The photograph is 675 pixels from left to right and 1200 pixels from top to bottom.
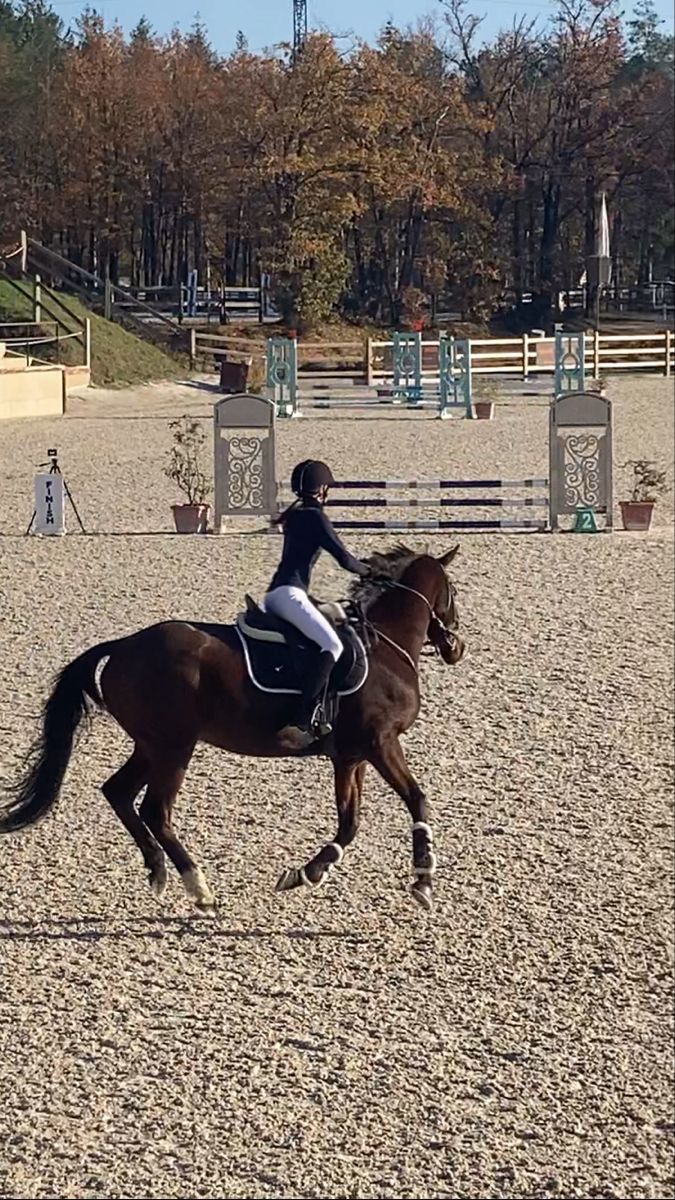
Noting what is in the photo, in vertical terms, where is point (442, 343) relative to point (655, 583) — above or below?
above

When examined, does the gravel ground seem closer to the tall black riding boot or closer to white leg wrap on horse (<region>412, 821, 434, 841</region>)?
white leg wrap on horse (<region>412, 821, 434, 841</region>)

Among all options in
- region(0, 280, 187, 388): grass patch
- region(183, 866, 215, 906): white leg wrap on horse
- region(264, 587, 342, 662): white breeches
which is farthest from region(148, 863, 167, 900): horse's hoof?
region(0, 280, 187, 388): grass patch

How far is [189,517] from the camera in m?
15.9

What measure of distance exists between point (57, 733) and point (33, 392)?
79.1ft

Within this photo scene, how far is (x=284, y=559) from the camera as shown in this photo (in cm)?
627

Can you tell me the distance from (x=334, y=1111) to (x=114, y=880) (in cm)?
212

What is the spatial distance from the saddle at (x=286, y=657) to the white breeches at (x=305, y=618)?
33 mm

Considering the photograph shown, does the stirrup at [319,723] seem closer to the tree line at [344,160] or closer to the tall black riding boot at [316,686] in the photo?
the tall black riding boot at [316,686]

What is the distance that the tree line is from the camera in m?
45.8

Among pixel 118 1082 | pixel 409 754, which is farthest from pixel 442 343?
pixel 118 1082

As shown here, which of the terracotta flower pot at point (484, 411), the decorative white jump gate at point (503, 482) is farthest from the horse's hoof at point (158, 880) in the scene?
the terracotta flower pot at point (484, 411)

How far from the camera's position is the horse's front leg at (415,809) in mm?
6258

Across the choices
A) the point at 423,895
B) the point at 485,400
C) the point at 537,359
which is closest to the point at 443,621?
the point at 423,895

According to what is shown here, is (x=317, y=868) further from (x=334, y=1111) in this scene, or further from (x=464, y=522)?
(x=464, y=522)
